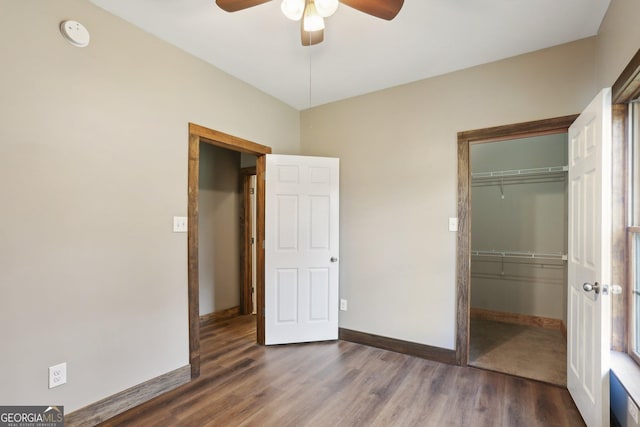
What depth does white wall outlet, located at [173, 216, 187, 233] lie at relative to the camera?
2369 mm

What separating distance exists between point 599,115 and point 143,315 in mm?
3184

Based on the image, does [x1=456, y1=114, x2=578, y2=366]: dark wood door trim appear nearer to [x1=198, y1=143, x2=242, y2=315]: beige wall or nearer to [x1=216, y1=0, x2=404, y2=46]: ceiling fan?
[x1=216, y1=0, x2=404, y2=46]: ceiling fan

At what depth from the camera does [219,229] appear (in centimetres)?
409

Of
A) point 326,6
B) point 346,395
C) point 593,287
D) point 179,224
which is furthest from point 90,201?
point 593,287

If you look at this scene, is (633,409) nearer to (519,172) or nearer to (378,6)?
(378,6)

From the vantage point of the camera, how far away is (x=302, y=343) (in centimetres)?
322

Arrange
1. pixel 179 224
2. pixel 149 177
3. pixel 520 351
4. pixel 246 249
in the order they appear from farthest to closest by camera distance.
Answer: pixel 246 249 → pixel 520 351 → pixel 179 224 → pixel 149 177

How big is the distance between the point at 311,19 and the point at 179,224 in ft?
5.69

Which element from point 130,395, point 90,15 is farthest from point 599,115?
point 130,395

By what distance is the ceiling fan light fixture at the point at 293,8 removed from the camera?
1.59m

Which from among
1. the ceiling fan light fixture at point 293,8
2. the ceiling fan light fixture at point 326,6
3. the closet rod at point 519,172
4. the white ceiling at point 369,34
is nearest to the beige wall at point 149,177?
the white ceiling at point 369,34

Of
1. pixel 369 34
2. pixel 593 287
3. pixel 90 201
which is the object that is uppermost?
pixel 369 34

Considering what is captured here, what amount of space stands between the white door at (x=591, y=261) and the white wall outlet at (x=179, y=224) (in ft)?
9.04

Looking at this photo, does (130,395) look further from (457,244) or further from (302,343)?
(457,244)
